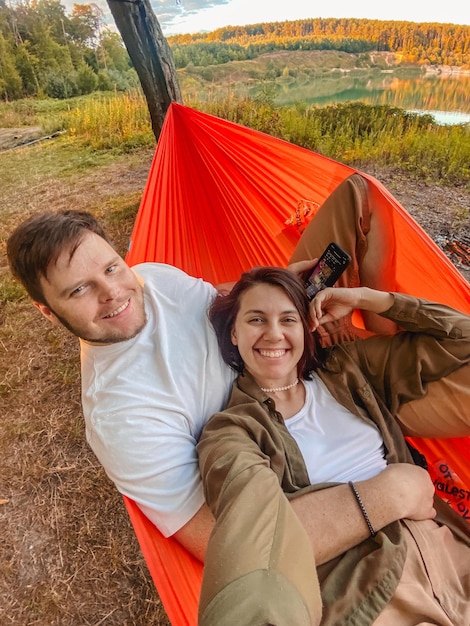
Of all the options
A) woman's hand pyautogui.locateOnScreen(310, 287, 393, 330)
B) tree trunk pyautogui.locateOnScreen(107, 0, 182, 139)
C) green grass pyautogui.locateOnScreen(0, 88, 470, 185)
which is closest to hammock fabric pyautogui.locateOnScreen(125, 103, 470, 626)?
woman's hand pyautogui.locateOnScreen(310, 287, 393, 330)

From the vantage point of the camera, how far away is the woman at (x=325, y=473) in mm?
611

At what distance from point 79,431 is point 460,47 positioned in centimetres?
1067

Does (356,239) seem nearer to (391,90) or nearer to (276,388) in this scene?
(276,388)

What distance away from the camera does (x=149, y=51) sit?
7.88 ft

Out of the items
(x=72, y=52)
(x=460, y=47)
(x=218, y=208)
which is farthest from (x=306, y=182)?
(x=72, y=52)

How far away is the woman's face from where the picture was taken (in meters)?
1.01

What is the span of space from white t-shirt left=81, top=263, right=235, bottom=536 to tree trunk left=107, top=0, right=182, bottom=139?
178 centimetres

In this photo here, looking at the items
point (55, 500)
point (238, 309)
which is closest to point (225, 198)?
point (238, 309)

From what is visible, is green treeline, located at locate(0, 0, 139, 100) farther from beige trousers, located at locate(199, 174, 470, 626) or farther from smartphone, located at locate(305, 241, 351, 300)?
beige trousers, located at locate(199, 174, 470, 626)

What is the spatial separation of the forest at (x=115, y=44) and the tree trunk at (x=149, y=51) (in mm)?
6748

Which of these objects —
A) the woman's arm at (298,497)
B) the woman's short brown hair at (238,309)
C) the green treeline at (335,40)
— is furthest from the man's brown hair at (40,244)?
the green treeline at (335,40)

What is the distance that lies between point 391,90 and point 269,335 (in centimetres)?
1000

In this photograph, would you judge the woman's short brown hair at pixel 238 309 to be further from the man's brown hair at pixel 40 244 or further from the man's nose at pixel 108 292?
the man's brown hair at pixel 40 244

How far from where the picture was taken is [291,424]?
3.38 ft
